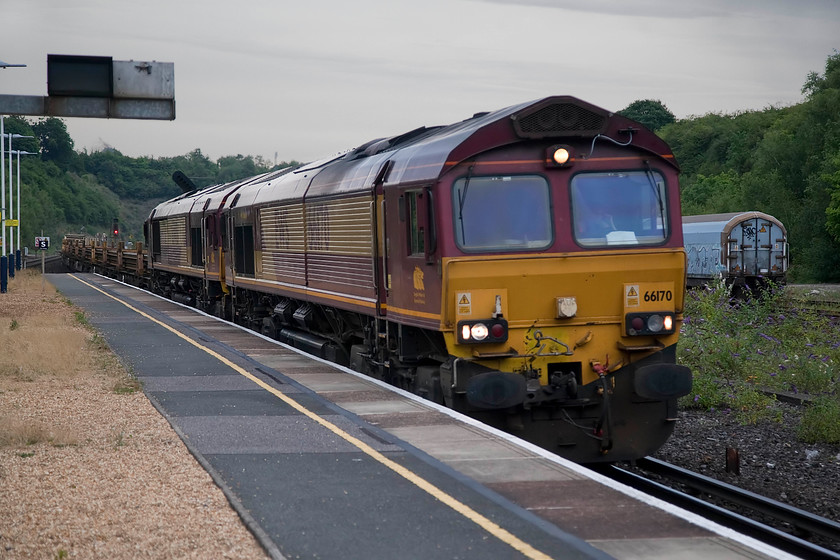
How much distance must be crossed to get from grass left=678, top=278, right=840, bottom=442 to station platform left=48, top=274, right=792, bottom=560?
459 centimetres

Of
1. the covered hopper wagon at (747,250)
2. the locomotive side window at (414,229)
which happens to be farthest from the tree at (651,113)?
the locomotive side window at (414,229)

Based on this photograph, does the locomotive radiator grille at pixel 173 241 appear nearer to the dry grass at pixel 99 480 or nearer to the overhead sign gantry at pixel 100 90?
the overhead sign gantry at pixel 100 90

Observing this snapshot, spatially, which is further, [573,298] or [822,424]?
[822,424]

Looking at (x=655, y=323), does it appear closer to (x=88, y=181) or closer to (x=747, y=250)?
(x=747, y=250)

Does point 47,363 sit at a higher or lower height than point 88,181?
lower

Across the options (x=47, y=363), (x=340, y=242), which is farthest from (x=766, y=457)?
(x=47, y=363)

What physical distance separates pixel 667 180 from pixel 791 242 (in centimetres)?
4668

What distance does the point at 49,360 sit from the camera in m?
16.0

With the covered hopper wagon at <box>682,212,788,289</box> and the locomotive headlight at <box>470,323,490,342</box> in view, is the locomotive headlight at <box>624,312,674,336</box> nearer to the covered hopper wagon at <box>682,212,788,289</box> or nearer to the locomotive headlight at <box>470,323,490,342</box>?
the locomotive headlight at <box>470,323,490,342</box>

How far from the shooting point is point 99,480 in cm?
828

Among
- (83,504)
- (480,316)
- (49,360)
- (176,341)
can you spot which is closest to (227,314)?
(176,341)

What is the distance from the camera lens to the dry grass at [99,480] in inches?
258

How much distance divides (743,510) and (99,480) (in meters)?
5.64

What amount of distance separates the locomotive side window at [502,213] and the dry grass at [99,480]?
3.45 m
